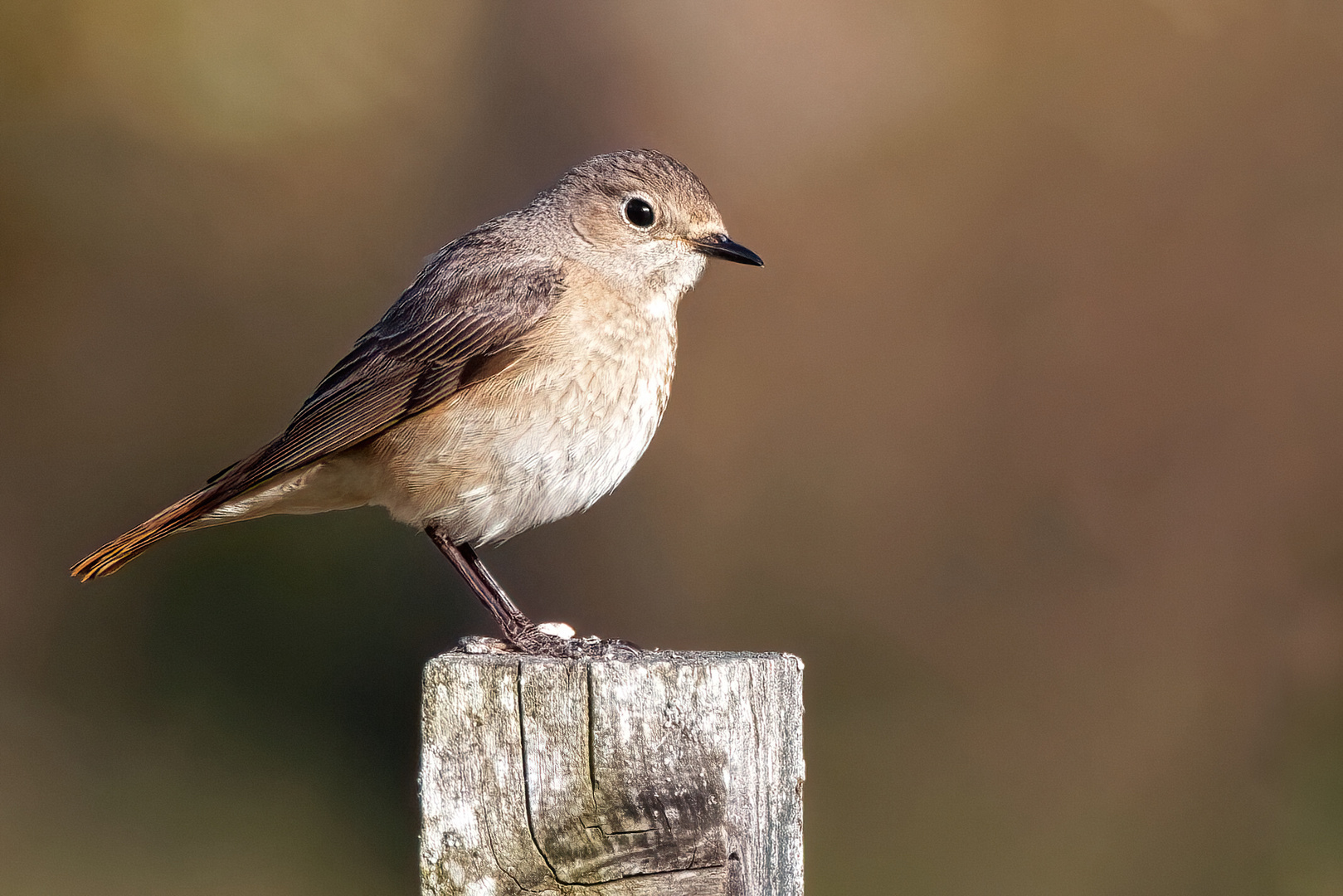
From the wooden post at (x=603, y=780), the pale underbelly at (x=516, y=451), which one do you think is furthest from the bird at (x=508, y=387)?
the wooden post at (x=603, y=780)

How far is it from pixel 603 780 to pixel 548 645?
51.0 inches

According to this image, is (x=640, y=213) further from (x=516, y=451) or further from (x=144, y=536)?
(x=144, y=536)

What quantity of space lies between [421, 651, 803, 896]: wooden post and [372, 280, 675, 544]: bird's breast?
1.69 m

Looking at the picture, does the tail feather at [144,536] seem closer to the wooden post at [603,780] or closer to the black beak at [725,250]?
the black beak at [725,250]

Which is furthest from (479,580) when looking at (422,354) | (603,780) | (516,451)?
(603,780)

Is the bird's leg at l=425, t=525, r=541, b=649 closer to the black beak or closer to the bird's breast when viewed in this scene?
the bird's breast

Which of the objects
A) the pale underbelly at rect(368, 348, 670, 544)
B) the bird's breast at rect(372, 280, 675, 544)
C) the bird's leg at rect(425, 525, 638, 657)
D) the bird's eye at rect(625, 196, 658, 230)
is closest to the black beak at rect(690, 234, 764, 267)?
the bird's eye at rect(625, 196, 658, 230)

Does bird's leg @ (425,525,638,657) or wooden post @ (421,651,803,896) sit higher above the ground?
bird's leg @ (425,525,638,657)

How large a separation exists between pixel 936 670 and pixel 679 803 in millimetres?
6336

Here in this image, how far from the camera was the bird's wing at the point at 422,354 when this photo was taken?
4.82m

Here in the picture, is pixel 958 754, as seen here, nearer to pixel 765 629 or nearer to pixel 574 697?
pixel 765 629

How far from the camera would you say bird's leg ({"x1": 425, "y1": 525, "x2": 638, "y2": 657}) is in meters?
3.94

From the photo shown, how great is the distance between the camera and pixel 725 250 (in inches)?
196

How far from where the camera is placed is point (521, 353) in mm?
4711
